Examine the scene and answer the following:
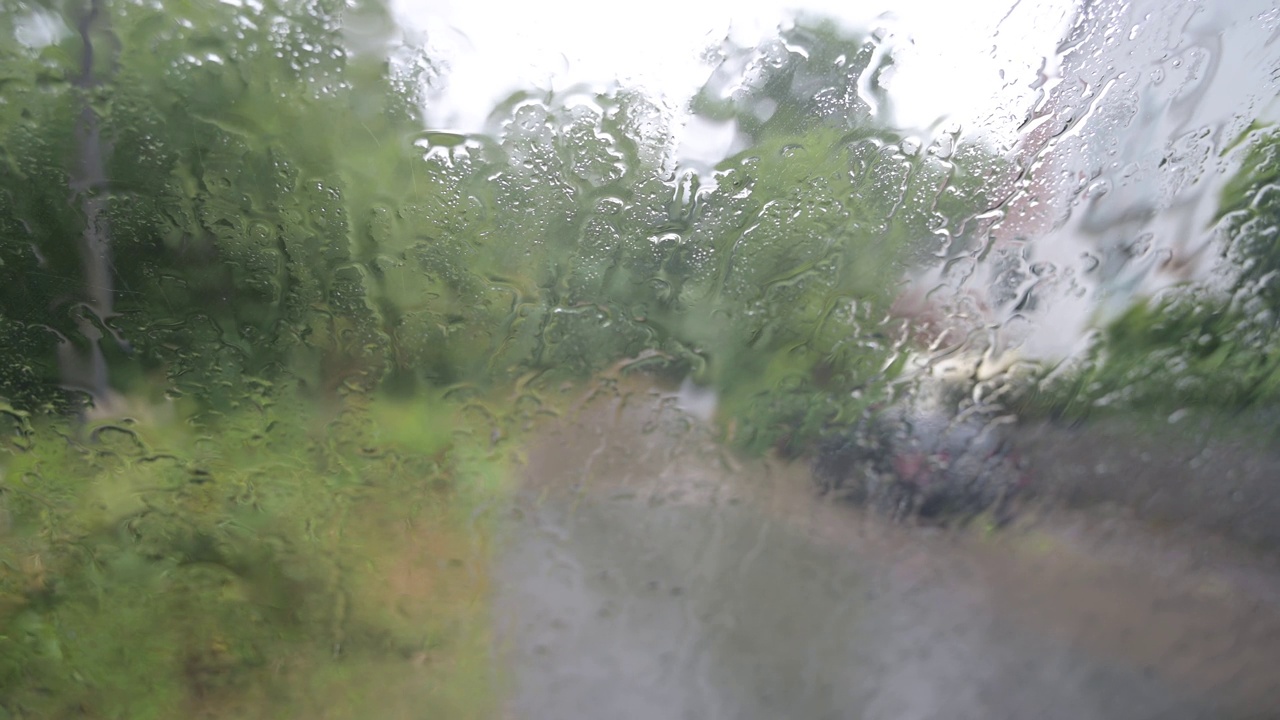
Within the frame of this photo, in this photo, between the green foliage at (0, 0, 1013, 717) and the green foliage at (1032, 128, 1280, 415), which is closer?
the green foliage at (0, 0, 1013, 717)

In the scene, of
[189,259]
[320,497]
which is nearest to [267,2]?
[189,259]

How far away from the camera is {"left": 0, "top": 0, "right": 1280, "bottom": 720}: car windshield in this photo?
0.44 meters

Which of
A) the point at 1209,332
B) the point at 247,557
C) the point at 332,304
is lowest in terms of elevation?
the point at 247,557

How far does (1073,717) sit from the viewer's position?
638mm

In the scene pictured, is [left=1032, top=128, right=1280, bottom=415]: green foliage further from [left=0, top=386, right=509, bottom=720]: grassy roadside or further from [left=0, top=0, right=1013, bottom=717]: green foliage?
[left=0, top=386, right=509, bottom=720]: grassy roadside

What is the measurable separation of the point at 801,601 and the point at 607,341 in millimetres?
263

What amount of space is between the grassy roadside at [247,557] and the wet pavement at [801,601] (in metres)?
0.05

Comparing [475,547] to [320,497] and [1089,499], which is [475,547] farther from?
[1089,499]

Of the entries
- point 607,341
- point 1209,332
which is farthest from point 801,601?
point 1209,332

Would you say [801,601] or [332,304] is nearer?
[332,304]

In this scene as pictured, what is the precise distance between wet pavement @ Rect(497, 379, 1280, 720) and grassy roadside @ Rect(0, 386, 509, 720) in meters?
0.05

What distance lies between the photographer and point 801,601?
1.85 feet

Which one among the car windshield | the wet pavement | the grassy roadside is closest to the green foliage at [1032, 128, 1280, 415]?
the car windshield

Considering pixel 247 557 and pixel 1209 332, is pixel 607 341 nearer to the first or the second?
pixel 247 557
